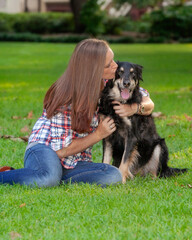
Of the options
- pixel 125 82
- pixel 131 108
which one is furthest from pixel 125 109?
pixel 125 82

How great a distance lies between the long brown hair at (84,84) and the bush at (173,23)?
30.0 m

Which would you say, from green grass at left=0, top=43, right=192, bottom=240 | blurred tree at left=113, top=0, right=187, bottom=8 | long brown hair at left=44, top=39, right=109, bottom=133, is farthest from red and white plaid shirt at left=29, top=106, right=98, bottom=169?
blurred tree at left=113, top=0, right=187, bottom=8

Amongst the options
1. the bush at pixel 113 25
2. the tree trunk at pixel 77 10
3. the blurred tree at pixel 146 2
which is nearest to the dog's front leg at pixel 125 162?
the blurred tree at pixel 146 2

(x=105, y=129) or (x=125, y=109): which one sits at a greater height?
(x=125, y=109)

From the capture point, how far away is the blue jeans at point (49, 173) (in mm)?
4629

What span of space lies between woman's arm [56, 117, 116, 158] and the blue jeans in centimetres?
11

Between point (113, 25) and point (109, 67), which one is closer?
point (109, 67)

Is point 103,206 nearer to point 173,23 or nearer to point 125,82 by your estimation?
point 125,82

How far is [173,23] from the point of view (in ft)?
112

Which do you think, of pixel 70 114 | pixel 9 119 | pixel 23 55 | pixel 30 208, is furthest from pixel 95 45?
pixel 23 55

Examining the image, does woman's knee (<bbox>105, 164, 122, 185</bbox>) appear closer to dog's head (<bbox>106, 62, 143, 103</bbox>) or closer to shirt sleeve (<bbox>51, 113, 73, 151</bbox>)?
shirt sleeve (<bbox>51, 113, 73, 151</bbox>)

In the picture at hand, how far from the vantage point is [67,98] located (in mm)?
4691

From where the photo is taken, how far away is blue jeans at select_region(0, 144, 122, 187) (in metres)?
4.63

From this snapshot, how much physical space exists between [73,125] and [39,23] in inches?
1398
